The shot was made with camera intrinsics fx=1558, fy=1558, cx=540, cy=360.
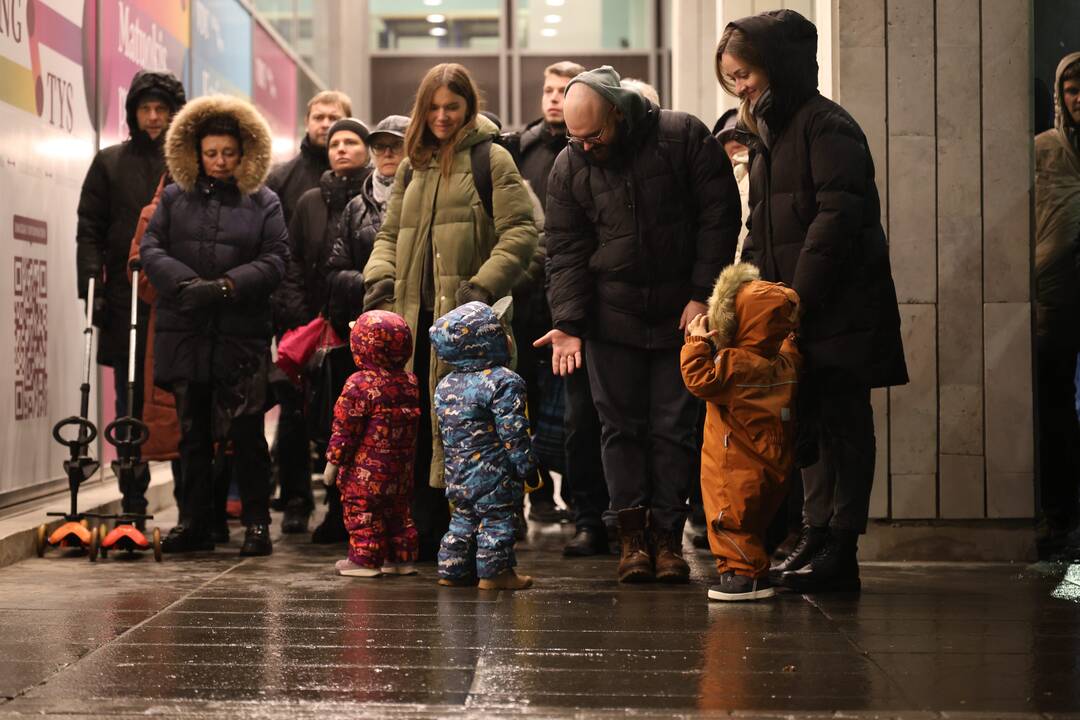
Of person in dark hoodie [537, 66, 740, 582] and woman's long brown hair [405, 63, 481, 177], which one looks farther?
woman's long brown hair [405, 63, 481, 177]

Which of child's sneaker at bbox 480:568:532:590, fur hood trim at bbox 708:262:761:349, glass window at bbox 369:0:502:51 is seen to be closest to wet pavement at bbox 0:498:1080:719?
child's sneaker at bbox 480:568:532:590

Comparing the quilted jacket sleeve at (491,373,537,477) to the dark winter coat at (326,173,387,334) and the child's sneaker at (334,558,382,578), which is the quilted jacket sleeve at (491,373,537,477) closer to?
the child's sneaker at (334,558,382,578)

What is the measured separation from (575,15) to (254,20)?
7852mm

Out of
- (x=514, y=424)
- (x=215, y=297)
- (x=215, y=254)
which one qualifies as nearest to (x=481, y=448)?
(x=514, y=424)

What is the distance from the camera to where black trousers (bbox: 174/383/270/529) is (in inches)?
276

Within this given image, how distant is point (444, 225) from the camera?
6559 mm

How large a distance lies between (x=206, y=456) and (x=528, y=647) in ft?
9.63

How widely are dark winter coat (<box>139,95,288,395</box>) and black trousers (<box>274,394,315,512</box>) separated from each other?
1042 millimetres

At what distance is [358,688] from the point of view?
404cm

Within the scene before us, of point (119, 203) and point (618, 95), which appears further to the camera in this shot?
point (119, 203)

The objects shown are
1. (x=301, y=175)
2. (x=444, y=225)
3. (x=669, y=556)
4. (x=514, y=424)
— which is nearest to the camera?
(x=514, y=424)

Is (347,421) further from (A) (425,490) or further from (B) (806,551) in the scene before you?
(B) (806,551)

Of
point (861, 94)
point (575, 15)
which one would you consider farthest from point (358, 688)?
point (575, 15)

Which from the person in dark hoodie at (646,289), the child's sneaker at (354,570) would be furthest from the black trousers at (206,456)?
the person in dark hoodie at (646,289)
